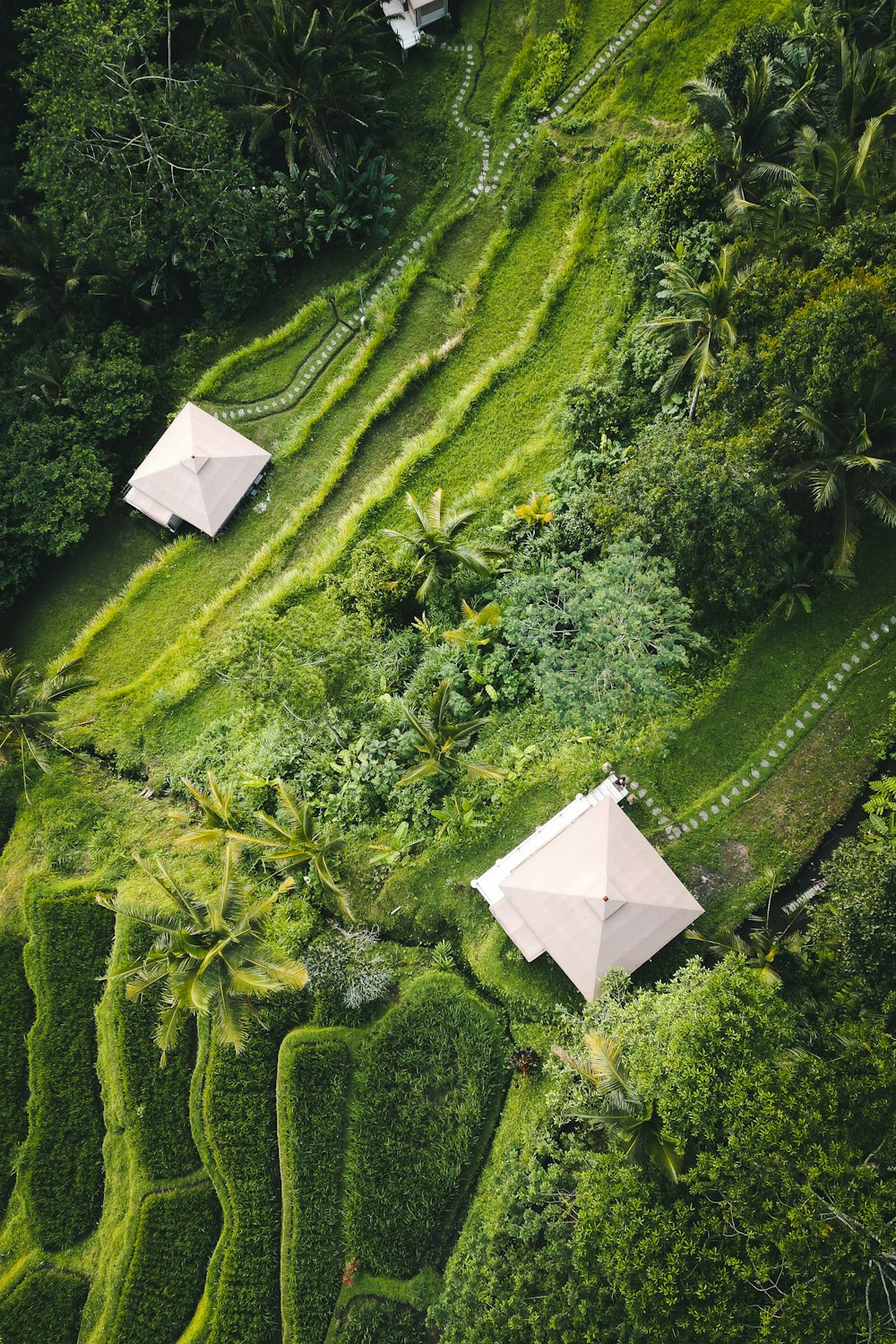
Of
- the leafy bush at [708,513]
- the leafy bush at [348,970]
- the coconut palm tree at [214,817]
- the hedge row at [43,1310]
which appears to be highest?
the leafy bush at [708,513]

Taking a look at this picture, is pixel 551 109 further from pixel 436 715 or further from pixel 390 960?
pixel 390 960

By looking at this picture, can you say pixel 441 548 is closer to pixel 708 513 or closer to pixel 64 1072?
pixel 708 513

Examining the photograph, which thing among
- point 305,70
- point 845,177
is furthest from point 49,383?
point 845,177

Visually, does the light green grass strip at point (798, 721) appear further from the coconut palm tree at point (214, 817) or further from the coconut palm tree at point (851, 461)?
the coconut palm tree at point (214, 817)

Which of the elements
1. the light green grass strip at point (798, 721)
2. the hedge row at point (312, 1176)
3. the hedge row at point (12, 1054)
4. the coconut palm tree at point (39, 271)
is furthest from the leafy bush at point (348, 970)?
the coconut palm tree at point (39, 271)

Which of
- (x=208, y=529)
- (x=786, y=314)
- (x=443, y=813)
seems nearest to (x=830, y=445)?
(x=786, y=314)

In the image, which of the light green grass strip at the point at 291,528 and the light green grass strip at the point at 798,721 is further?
the light green grass strip at the point at 291,528

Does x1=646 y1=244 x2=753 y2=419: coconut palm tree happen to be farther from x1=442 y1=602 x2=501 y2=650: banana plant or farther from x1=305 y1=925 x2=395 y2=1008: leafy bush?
x1=305 y1=925 x2=395 y2=1008: leafy bush

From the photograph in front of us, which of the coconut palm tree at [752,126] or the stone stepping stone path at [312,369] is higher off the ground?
the coconut palm tree at [752,126]
